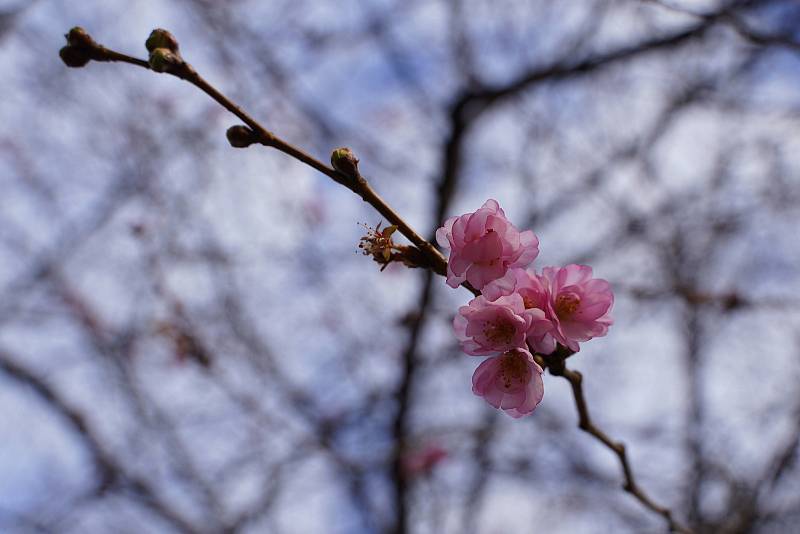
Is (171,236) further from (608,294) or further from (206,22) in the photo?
(608,294)

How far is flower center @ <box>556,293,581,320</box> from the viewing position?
147 centimetres

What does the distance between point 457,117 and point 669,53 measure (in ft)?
5.09

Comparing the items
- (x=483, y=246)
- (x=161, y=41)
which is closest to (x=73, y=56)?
(x=161, y=41)

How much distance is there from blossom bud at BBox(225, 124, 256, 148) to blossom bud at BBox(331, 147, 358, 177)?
0.21 metres

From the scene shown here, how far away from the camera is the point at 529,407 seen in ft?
4.76

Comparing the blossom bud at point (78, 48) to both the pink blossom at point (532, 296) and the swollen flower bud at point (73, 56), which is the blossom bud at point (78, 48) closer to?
the swollen flower bud at point (73, 56)

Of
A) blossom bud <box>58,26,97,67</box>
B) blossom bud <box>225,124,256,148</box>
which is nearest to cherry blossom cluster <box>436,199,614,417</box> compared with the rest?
blossom bud <box>225,124,256,148</box>

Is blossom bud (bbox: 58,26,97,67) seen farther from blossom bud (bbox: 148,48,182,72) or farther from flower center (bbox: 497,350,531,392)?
flower center (bbox: 497,350,531,392)

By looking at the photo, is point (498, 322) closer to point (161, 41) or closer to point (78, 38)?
point (161, 41)

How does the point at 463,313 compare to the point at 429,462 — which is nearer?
the point at 463,313

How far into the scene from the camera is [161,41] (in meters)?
1.45

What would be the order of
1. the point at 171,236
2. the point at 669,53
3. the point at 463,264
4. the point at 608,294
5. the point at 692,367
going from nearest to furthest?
1. the point at 463,264
2. the point at 608,294
3. the point at 669,53
4. the point at 171,236
5. the point at 692,367

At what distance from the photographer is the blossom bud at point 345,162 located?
136 cm

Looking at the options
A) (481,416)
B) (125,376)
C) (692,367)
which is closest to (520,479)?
(481,416)
